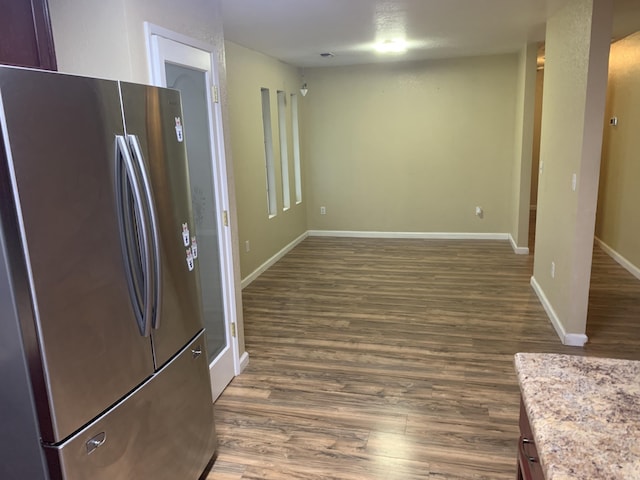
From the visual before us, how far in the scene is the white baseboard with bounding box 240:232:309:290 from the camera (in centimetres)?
519

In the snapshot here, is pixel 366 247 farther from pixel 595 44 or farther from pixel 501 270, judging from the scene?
pixel 595 44

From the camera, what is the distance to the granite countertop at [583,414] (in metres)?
0.98

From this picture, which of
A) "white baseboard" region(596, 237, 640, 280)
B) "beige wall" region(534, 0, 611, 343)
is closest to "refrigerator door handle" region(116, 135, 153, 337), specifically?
"beige wall" region(534, 0, 611, 343)

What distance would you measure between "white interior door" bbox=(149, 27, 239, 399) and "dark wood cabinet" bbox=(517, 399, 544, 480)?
1.94m

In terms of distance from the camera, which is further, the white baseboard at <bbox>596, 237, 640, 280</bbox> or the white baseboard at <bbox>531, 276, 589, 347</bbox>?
the white baseboard at <bbox>596, 237, 640, 280</bbox>

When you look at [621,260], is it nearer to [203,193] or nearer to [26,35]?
[203,193]

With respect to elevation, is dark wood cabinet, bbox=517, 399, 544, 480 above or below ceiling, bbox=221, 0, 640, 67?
below

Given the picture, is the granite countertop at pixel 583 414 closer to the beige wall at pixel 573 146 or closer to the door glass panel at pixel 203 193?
the door glass panel at pixel 203 193

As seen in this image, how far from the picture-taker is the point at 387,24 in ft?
14.1

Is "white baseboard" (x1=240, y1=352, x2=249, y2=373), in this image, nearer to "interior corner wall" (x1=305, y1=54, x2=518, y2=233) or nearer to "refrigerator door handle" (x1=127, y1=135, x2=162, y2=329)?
"refrigerator door handle" (x1=127, y1=135, x2=162, y2=329)

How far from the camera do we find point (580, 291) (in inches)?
136

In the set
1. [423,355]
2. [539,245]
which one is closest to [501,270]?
[539,245]

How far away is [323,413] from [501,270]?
11.1 ft

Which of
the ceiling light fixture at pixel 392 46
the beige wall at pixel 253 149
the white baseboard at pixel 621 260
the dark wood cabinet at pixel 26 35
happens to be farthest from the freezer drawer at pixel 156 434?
the white baseboard at pixel 621 260
